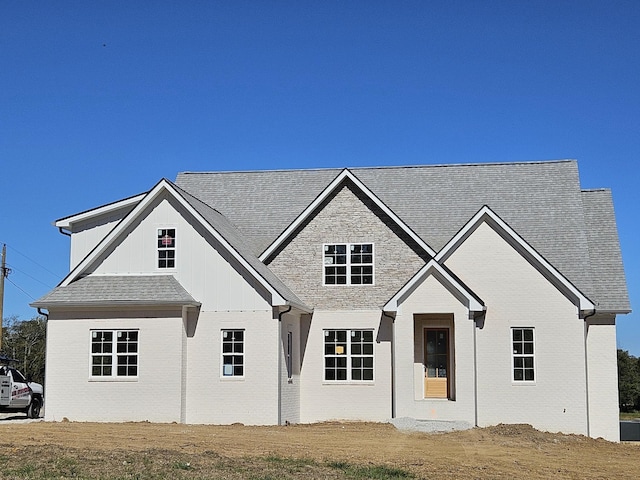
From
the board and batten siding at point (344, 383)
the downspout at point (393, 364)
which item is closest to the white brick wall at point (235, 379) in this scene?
the board and batten siding at point (344, 383)

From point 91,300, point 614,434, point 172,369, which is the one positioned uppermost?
point 91,300

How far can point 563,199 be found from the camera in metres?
32.6

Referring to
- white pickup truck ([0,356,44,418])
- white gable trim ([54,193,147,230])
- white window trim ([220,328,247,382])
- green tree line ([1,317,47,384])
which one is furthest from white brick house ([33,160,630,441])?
green tree line ([1,317,47,384])

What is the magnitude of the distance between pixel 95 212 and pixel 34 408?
23.3ft

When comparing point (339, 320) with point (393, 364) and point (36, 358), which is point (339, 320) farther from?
point (36, 358)

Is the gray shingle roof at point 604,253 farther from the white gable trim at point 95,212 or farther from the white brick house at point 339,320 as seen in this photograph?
the white gable trim at point 95,212

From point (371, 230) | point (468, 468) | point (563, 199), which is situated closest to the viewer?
point (468, 468)

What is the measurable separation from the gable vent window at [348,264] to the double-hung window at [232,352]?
13.3 feet

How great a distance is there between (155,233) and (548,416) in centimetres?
1344

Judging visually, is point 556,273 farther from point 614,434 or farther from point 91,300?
point 91,300

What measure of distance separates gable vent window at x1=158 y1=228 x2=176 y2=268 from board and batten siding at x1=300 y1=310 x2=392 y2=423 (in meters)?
5.10

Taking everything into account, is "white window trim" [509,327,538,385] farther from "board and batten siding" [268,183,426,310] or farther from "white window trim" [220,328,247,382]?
"white window trim" [220,328,247,382]

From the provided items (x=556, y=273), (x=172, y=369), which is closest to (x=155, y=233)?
(x=172, y=369)

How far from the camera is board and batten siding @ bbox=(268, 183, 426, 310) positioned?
2977 cm
